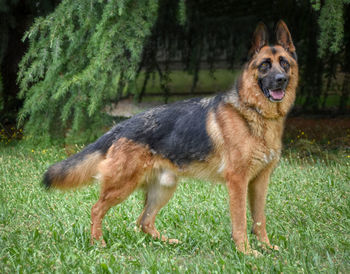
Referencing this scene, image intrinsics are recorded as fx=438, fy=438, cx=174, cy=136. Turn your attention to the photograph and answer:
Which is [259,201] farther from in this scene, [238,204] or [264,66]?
[264,66]

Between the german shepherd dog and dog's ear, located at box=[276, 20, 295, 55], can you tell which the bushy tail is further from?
dog's ear, located at box=[276, 20, 295, 55]

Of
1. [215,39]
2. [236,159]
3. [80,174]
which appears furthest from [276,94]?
[215,39]

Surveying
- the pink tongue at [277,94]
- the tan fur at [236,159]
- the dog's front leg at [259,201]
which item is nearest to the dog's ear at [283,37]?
the tan fur at [236,159]

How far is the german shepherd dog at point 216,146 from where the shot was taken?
3916 mm

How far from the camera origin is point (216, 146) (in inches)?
159

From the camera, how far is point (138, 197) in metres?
5.83

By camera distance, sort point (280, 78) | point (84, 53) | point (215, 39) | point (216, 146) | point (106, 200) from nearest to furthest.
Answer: point (280, 78) < point (216, 146) < point (106, 200) < point (84, 53) < point (215, 39)

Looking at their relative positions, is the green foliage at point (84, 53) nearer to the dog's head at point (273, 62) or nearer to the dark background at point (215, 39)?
the dark background at point (215, 39)

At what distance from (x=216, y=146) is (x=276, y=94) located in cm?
71

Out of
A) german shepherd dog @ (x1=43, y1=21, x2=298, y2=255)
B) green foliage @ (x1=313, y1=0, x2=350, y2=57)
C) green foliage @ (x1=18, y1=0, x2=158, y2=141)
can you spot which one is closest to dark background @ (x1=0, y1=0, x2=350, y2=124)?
green foliage @ (x1=18, y1=0, x2=158, y2=141)

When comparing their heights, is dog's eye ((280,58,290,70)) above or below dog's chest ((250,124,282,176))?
above

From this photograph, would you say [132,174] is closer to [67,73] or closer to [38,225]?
[38,225]

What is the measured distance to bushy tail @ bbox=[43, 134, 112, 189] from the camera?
4.28m

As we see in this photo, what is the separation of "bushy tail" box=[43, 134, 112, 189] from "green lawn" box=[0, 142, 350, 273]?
1.49 ft
